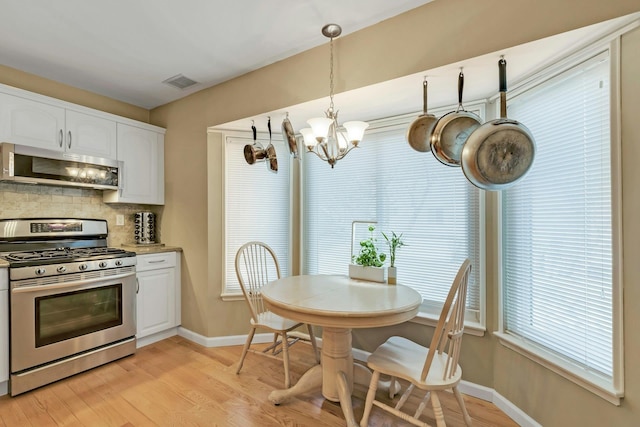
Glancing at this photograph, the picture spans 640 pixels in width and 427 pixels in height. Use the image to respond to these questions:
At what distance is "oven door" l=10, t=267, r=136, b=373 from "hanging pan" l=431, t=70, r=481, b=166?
2.81 m

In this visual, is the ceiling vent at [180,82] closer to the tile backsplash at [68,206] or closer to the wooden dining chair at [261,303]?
the tile backsplash at [68,206]

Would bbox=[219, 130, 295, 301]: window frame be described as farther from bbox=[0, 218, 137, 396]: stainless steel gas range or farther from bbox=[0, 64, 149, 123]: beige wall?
bbox=[0, 64, 149, 123]: beige wall

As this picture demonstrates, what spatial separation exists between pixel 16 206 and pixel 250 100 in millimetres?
2174

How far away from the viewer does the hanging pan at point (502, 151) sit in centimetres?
162

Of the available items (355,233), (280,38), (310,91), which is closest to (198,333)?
(355,233)

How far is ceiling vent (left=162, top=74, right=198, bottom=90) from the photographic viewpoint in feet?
9.20

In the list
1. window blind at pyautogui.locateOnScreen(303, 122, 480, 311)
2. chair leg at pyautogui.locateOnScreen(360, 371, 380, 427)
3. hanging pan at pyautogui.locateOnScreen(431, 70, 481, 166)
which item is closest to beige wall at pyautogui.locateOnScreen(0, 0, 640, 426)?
window blind at pyautogui.locateOnScreen(303, 122, 480, 311)

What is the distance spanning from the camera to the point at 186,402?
Result: 2.09 m

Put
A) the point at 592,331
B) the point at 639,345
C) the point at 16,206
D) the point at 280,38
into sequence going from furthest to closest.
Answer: the point at 16,206, the point at 280,38, the point at 592,331, the point at 639,345

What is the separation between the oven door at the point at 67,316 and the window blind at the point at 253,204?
0.92 m

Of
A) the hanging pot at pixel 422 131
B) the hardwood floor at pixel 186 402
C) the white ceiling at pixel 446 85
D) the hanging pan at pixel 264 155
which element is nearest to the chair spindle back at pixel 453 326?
the hardwood floor at pixel 186 402

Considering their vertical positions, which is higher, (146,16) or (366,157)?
(146,16)

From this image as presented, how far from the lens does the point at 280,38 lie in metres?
2.17

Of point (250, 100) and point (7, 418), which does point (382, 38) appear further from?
point (7, 418)
